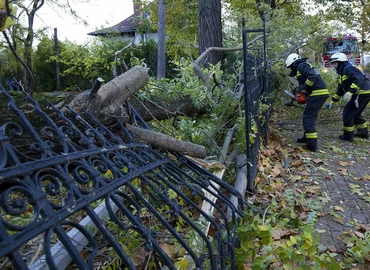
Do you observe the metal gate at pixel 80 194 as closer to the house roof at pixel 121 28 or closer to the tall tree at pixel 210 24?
the tall tree at pixel 210 24

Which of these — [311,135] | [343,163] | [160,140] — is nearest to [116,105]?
[160,140]

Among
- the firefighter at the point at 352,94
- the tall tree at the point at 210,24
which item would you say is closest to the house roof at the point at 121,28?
the tall tree at the point at 210,24

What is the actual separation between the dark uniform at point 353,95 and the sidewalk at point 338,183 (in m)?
0.35

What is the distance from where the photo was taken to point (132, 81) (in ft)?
7.98

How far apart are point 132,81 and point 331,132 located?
7151mm

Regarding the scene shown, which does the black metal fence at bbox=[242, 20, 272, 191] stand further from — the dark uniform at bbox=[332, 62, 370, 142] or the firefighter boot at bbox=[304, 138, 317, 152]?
the dark uniform at bbox=[332, 62, 370, 142]

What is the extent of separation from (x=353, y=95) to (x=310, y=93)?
1380 millimetres

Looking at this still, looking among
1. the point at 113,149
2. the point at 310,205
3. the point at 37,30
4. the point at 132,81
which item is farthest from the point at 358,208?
the point at 37,30

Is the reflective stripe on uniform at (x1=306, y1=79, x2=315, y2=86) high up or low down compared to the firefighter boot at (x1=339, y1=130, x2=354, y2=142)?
up

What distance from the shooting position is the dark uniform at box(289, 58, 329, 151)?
6547mm

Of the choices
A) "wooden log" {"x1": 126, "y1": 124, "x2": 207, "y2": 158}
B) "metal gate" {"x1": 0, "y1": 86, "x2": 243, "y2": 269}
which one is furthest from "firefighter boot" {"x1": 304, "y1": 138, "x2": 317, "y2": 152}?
"wooden log" {"x1": 126, "y1": 124, "x2": 207, "y2": 158}

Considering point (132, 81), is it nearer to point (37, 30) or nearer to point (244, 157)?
point (244, 157)

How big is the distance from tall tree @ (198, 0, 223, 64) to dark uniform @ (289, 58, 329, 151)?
2.46 metres

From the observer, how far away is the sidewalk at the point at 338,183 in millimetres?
3340
